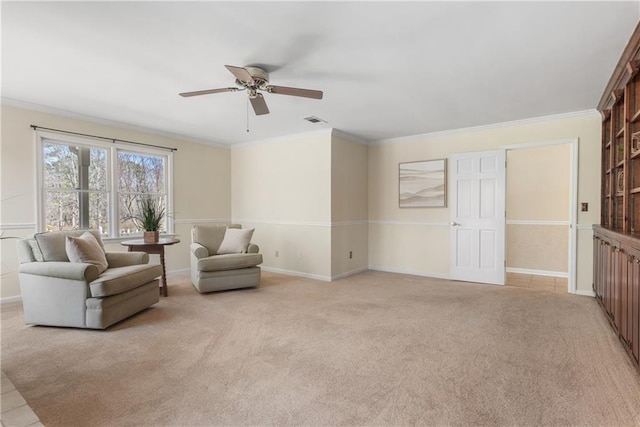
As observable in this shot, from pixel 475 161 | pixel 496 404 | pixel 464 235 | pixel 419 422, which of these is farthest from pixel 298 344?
pixel 475 161

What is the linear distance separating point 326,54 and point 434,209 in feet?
11.7

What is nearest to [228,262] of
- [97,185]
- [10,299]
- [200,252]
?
[200,252]

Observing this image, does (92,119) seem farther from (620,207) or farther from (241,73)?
(620,207)

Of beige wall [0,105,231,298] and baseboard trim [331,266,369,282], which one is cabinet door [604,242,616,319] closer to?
baseboard trim [331,266,369,282]

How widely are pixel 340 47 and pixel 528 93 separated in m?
2.37

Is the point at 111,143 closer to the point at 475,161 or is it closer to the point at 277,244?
the point at 277,244

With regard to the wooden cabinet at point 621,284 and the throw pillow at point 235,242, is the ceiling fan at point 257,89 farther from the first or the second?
the wooden cabinet at point 621,284

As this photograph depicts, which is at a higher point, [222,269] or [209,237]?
[209,237]

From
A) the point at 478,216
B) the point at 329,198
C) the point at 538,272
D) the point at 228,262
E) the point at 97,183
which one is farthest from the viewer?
the point at 538,272

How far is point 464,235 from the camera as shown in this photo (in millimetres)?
5098

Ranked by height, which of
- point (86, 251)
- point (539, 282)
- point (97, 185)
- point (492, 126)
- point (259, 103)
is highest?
point (492, 126)

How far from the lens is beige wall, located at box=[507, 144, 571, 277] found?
5570 mm

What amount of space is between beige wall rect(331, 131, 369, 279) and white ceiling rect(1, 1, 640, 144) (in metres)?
1.27

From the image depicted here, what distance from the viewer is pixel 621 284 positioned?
260 centimetres
